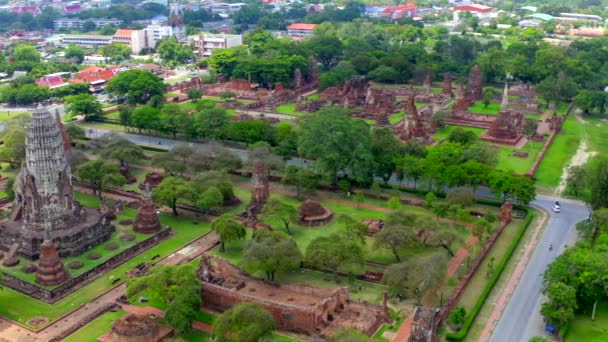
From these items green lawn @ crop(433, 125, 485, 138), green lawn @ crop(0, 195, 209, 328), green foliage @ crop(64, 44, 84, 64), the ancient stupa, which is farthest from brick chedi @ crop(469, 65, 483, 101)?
green foliage @ crop(64, 44, 84, 64)

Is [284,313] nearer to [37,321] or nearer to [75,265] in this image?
[37,321]

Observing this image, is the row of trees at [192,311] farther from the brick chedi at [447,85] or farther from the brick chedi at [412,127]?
the brick chedi at [447,85]

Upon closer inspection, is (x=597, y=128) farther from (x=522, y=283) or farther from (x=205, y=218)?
(x=205, y=218)

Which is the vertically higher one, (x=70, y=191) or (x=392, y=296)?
(x=70, y=191)

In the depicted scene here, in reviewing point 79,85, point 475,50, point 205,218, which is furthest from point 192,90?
point 475,50

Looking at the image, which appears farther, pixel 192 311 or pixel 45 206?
pixel 45 206

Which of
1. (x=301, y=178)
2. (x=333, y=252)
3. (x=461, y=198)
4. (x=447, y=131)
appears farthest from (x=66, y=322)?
(x=447, y=131)

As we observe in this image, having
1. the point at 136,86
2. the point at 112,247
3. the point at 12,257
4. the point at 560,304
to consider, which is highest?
the point at 136,86
